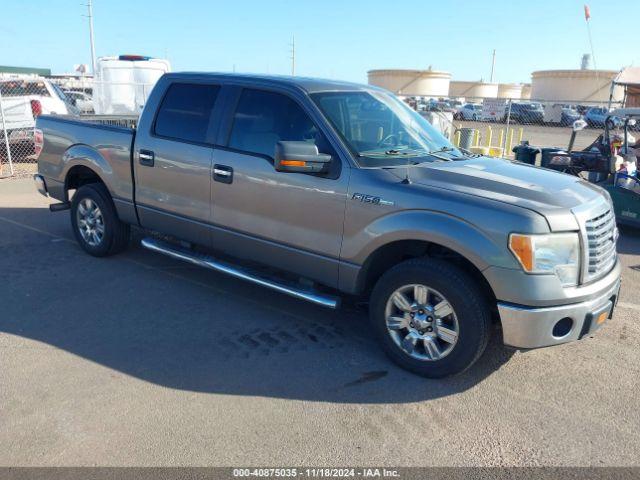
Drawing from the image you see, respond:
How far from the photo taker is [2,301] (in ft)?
15.8

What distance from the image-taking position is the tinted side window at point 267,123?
13.9 feet

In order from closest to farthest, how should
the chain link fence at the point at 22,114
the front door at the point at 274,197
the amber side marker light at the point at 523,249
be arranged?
the amber side marker light at the point at 523,249
the front door at the point at 274,197
the chain link fence at the point at 22,114

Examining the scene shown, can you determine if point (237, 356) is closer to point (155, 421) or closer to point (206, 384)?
point (206, 384)

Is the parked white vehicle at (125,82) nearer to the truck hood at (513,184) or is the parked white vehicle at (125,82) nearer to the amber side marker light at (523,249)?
the truck hood at (513,184)

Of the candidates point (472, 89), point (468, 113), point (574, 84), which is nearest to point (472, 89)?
point (472, 89)

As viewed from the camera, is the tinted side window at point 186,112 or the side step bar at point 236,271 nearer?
the side step bar at point 236,271

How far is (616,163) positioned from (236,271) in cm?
644

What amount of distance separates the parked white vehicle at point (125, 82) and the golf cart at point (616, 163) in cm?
1263

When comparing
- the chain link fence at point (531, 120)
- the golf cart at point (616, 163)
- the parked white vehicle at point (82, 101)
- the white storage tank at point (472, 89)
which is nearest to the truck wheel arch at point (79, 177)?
the golf cart at point (616, 163)

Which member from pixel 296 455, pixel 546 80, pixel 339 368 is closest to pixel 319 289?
pixel 339 368

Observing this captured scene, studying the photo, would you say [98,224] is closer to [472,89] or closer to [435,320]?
[435,320]

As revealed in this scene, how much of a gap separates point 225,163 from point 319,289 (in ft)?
4.28

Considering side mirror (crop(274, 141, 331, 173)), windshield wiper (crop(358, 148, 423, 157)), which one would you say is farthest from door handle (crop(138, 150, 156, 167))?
windshield wiper (crop(358, 148, 423, 157))

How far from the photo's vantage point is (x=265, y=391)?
3.52 metres
